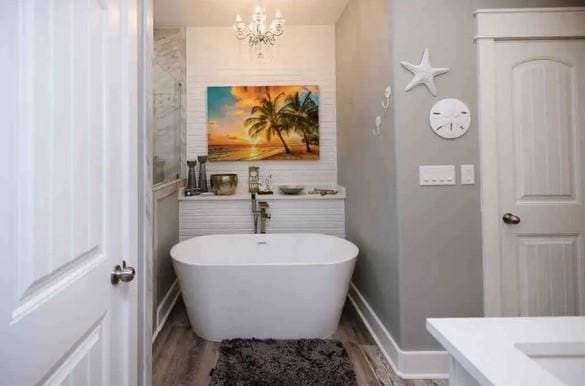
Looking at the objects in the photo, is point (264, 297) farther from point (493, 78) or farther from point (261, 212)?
point (493, 78)

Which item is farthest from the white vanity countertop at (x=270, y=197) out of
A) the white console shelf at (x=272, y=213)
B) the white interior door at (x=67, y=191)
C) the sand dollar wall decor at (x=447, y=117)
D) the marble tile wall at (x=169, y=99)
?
the white interior door at (x=67, y=191)

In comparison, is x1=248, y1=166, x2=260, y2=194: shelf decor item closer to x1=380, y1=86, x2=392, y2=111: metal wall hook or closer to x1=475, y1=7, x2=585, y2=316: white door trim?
x1=380, y1=86, x2=392, y2=111: metal wall hook

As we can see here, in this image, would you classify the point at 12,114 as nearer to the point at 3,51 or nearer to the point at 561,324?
the point at 3,51

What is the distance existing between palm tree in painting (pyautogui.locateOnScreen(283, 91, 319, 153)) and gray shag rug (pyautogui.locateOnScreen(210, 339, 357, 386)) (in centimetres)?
210

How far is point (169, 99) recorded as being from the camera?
350 centimetres

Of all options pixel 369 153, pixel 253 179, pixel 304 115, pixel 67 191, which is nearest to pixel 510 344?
pixel 67 191

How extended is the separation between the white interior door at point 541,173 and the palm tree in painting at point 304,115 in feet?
6.28

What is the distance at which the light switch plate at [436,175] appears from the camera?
2137 mm

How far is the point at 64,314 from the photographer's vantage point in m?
0.84

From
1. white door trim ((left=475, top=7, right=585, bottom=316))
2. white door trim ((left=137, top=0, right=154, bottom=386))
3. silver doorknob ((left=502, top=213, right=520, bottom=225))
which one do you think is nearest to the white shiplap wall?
white door trim ((left=475, top=7, right=585, bottom=316))

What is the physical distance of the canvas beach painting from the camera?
12.2 ft

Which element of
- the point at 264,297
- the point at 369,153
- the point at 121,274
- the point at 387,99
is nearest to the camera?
the point at 121,274

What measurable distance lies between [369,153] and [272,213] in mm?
1316

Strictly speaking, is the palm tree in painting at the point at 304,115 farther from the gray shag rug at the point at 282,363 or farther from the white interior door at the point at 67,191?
the white interior door at the point at 67,191
